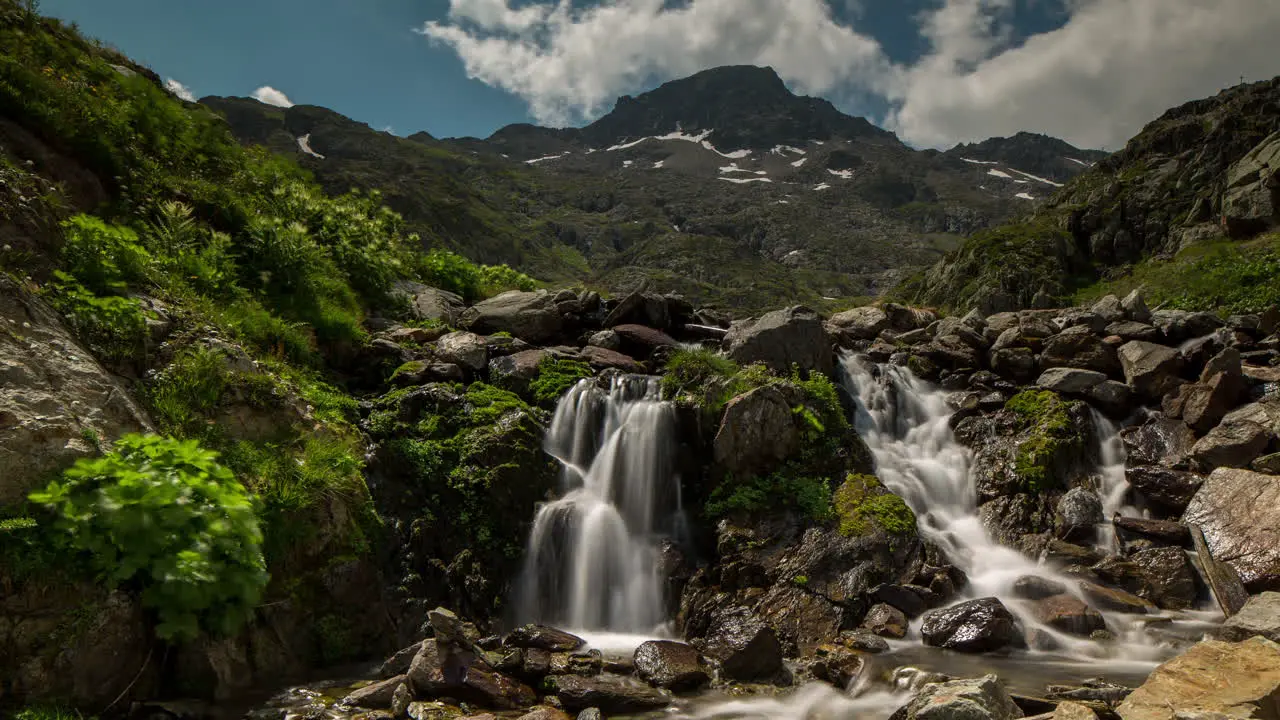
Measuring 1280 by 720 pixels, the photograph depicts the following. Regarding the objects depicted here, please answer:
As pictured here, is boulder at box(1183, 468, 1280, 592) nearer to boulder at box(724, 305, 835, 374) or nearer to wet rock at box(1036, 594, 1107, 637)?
wet rock at box(1036, 594, 1107, 637)

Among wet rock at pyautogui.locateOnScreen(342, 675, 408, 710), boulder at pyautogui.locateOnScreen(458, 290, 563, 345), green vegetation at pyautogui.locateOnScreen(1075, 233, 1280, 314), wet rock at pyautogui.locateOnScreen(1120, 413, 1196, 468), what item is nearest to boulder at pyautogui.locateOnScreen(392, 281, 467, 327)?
boulder at pyautogui.locateOnScreen(458, 290, 563, 345)

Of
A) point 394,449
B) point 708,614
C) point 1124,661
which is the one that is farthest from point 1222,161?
point 394,449

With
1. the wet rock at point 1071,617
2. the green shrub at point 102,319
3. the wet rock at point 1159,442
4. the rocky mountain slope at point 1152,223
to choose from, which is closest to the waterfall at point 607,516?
the wet rock at point 1071,617

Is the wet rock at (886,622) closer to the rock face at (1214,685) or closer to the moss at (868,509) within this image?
the moss at (868,509)

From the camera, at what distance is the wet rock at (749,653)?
8.82 m

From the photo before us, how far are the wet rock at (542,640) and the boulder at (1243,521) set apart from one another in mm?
11452

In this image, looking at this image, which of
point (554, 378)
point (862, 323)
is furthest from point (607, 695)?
point (862, 323)

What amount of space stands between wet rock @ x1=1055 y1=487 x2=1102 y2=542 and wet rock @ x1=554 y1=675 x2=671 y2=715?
33.1ft

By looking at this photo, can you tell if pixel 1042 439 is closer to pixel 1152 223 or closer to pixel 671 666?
pixel 671 666

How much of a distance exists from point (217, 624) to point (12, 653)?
1584 mm

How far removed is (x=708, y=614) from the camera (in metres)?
10.8

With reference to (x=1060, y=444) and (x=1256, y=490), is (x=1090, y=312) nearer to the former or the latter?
(x=1060, y=444)

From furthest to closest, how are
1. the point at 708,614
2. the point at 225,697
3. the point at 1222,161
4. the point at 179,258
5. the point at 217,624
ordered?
the point at 1222,161 < the point at 179,258 < the point at 708,614 < the point at 225,697 < the point at 217,624

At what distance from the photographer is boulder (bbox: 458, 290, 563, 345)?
18312mm
